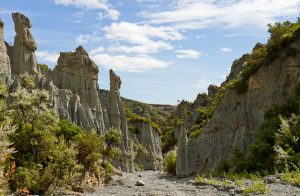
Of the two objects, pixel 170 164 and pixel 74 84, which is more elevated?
pixel 74 84

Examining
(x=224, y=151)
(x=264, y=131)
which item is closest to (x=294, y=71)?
(x=264, y=131)

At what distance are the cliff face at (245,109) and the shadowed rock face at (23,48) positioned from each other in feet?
101

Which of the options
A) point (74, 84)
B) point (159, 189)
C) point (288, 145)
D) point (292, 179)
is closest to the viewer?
point (292, 179)

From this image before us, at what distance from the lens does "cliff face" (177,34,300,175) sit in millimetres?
40969

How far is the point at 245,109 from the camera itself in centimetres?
4419

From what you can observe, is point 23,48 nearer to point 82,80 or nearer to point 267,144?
point 82,80

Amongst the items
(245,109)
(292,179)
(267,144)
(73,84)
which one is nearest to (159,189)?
(267,144)

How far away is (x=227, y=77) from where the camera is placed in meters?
85.2

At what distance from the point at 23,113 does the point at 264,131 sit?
746 inches

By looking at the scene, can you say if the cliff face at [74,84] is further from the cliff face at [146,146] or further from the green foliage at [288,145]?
the green foliage at [288,145]

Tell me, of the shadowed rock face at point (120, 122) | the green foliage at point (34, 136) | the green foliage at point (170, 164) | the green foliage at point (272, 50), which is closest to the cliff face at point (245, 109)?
the green foliage at point (272, 50)

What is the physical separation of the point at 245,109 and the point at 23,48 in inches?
1489

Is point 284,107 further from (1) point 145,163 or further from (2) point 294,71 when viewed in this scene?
(1) point 145,163

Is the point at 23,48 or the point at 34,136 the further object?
the point at 23,48
